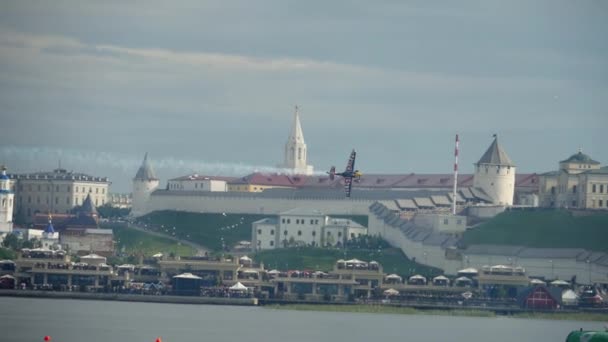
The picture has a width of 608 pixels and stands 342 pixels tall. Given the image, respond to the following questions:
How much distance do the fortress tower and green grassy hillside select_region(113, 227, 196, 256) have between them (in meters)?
28.7

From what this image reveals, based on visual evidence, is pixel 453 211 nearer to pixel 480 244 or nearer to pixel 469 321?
pixel 480 244

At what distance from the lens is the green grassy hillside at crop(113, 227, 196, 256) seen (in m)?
175

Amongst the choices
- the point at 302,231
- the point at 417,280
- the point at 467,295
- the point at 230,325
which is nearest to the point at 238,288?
the point at 417,280

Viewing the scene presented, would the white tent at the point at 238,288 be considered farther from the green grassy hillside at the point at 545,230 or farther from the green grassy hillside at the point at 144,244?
the green grassy hillside at the point at 545,230

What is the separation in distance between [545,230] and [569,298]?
96.3 ft

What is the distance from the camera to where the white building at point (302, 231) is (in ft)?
588

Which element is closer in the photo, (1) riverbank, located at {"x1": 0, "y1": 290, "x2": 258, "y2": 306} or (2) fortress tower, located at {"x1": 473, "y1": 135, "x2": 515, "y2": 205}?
(1) riverbank, located at {"x1": 0, "y1": 290, "x2": 258, "y2": 306}

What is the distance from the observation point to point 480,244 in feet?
546

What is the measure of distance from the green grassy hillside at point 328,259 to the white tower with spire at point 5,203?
917 inches

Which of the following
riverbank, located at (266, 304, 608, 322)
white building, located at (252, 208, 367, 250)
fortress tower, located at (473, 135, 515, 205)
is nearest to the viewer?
riverbank, located at (266, 304, 608, 322)

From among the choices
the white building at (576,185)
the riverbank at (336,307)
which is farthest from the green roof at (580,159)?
the riverbank at (336,307)

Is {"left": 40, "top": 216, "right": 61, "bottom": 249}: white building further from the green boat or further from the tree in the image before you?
the green boat

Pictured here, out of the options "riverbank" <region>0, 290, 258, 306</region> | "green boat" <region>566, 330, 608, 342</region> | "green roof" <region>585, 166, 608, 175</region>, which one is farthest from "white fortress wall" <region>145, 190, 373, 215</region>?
"green boat" <region>566, 330, 608, 342</region>

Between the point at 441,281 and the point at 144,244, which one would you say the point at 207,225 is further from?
the point at 441,281
